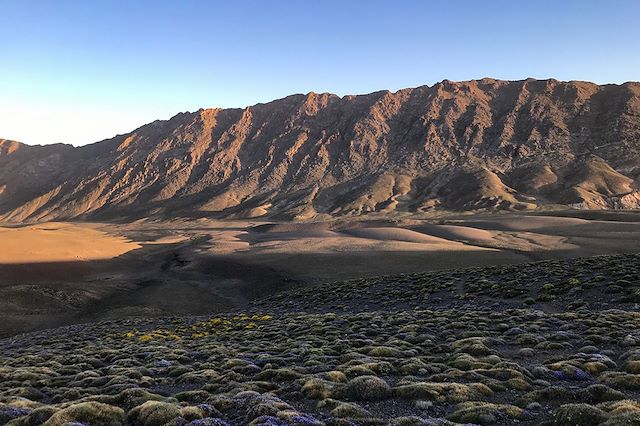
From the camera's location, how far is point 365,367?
15.7 metres

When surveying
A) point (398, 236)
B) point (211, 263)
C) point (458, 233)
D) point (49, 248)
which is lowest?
point (211, 263)

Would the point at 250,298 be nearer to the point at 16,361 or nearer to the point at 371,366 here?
the point at 16,361

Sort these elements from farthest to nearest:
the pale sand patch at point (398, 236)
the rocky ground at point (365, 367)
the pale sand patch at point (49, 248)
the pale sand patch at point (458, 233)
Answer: the pale sand patch at point (458, 233) < the pale sand patch at point (398, 236) < the pale sand patch at point (49, 248) < the rocky ground at point (365, 367)

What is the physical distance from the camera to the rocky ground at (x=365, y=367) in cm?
1125

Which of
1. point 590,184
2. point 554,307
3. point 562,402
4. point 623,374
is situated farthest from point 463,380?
point 590,184

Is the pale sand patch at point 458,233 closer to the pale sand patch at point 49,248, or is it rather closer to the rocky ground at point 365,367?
the rocky ground at point 365,367

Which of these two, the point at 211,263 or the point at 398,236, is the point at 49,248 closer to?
the point at 211,263

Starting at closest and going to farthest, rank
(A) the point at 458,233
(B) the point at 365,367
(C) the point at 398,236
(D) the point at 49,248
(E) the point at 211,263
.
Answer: (B) the point at 365,367 → (E) the point at 211,263 → (D) the point at 49,248 → (C) the point at 398,236 → (A) the point at 458,233

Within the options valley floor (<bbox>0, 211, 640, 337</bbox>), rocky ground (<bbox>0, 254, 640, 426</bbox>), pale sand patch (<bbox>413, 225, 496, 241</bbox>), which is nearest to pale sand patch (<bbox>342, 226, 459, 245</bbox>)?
valley floor (<bbox>0, 211, 640, 337</bbox>)

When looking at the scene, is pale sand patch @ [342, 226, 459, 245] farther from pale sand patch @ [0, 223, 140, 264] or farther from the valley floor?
pale sand patch @ [0, 223, 140, 264]

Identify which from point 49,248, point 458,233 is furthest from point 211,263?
point 458,233

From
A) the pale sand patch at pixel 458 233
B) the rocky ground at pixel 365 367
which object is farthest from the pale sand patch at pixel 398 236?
the rocky ground at pixel 365 367

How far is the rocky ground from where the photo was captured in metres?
11.2

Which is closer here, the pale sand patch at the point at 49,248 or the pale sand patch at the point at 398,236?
the pale sand patch at the point at 49,248
